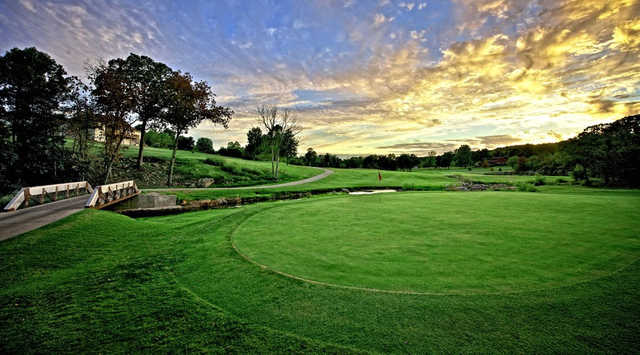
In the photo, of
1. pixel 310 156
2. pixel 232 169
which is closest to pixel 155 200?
pixel 232 169

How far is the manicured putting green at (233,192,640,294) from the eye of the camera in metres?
3.75

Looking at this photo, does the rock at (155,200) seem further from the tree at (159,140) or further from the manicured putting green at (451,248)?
the tree at (159,140)

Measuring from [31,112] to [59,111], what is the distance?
1.81 m

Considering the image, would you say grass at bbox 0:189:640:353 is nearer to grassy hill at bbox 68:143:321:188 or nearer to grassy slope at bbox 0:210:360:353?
grassy slope at bbox 0:210:360:353

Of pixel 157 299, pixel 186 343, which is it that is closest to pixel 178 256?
pixel 157 299

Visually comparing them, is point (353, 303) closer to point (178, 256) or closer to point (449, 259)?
point (449, 259)

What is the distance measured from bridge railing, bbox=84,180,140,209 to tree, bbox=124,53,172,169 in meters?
9.60

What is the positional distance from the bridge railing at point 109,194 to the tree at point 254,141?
51700mm

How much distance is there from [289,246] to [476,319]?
12.3 ft

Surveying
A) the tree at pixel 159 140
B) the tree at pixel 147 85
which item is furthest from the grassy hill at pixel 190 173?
the tree at pixel 159 140

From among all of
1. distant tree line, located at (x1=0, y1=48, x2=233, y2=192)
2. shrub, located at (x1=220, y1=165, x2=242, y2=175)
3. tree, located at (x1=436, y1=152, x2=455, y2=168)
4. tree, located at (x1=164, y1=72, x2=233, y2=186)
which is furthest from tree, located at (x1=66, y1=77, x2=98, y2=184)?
tree, located at (x1=436, y1=152, x2=455, y2=168)

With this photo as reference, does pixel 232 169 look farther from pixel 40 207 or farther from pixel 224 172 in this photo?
pixel 40 207

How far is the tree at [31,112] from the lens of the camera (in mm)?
19281

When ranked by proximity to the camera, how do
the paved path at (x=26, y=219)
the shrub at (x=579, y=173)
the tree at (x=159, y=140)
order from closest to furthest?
the paved path at (x=26, y=219) < the shrub at (x=579, y=173) < the tree at (x=159, y=140)
